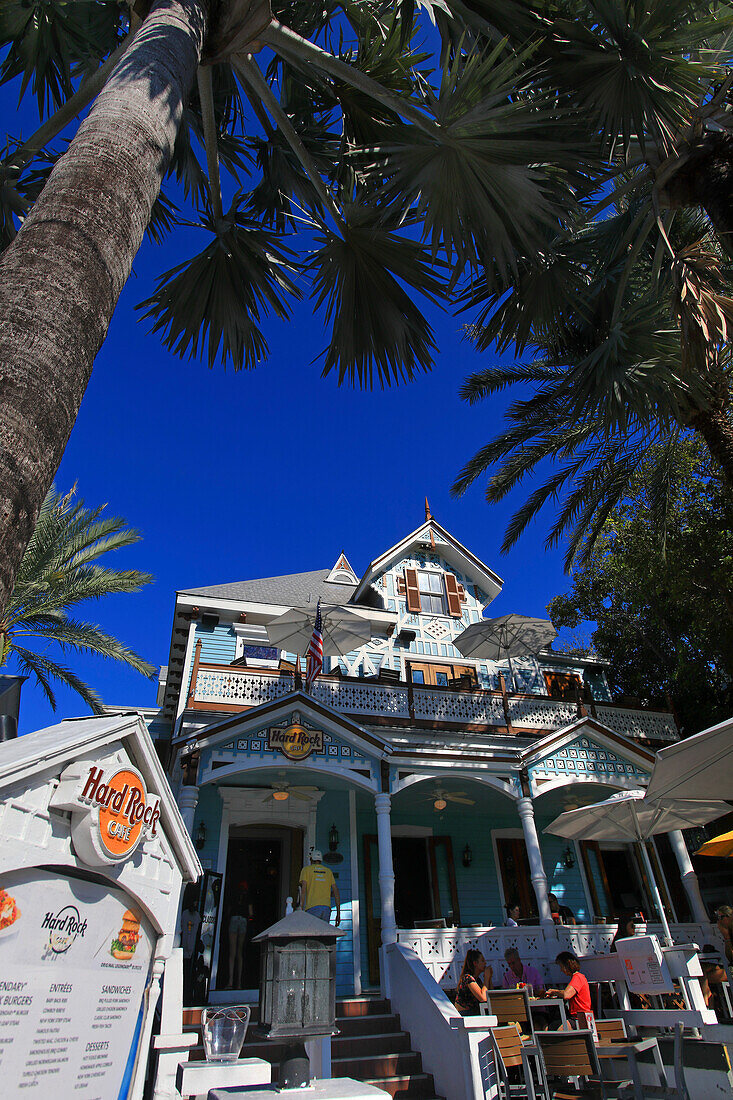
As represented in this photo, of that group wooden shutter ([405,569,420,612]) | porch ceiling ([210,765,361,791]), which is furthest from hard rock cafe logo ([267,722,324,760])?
wooden shutter ([405,569,420,612])

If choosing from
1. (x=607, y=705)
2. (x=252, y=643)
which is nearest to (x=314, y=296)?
(x=252, y=643)

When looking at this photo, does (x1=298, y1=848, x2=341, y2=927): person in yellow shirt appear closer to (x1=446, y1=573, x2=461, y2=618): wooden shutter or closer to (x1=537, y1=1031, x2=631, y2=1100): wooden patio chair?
(x1=537, y1=1031, x2=631, y2=1100): wooden patio chair

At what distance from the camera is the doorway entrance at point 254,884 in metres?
11.0

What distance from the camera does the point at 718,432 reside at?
395 inches

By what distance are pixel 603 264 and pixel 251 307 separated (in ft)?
14.2

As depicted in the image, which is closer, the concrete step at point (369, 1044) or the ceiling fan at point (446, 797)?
the concrete step at point (369, 1044)

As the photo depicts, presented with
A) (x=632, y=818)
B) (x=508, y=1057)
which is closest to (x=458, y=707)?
(x=632, y=818)

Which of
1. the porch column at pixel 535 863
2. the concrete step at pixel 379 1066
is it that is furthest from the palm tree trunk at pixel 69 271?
the porch column at pixel 535 863

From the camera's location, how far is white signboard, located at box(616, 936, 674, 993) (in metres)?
7.72

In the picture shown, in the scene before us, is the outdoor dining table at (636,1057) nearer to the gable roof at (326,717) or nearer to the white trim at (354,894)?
the white trim at (354,894)

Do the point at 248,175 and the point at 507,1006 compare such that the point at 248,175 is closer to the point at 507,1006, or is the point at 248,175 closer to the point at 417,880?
the point at 507,1006

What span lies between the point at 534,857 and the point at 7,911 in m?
10.7

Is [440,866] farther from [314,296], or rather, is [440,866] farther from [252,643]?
[314,296]

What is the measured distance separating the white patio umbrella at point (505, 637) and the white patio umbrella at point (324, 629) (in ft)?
8.86
